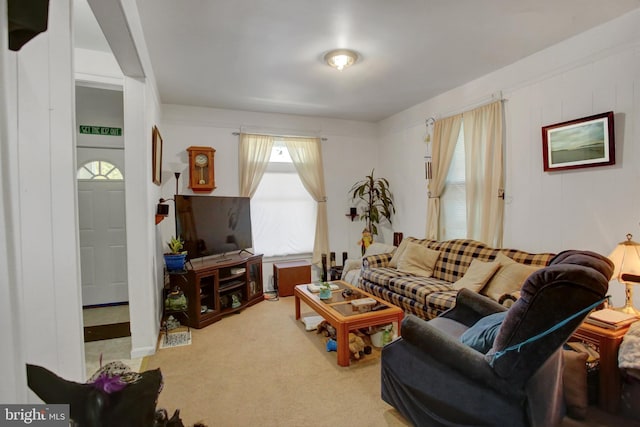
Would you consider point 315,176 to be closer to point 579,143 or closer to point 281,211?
point 281,211

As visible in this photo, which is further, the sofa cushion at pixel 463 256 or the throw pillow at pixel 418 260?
the throw pillow at pixel 418 260

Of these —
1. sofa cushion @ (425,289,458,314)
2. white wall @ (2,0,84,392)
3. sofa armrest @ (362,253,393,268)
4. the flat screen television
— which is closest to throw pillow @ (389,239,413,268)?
sofa armrest @ (362,253,393,268)

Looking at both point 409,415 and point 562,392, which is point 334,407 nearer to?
point 409,415

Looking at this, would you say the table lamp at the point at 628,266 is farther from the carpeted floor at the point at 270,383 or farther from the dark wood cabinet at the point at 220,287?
the dark wood cabinet at the point at 220,287

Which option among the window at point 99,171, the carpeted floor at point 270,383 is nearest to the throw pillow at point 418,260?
the carpeted floor at point 270,383

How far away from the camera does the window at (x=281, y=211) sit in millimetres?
4809

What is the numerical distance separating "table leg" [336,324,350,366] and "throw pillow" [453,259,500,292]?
1241 millimetres

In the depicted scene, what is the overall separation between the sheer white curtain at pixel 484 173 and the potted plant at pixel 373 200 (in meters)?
1.57

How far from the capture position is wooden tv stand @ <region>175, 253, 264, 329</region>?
3381 mm

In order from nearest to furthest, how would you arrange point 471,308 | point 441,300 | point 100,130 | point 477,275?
point 471,308 → point 441,300 → point 477,275 → point 100,130

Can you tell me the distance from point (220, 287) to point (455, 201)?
302cm

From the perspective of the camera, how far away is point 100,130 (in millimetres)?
4168

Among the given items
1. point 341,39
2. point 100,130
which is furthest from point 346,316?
point 100,130

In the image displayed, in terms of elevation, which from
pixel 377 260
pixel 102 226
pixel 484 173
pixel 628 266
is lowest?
pixel 377 260
